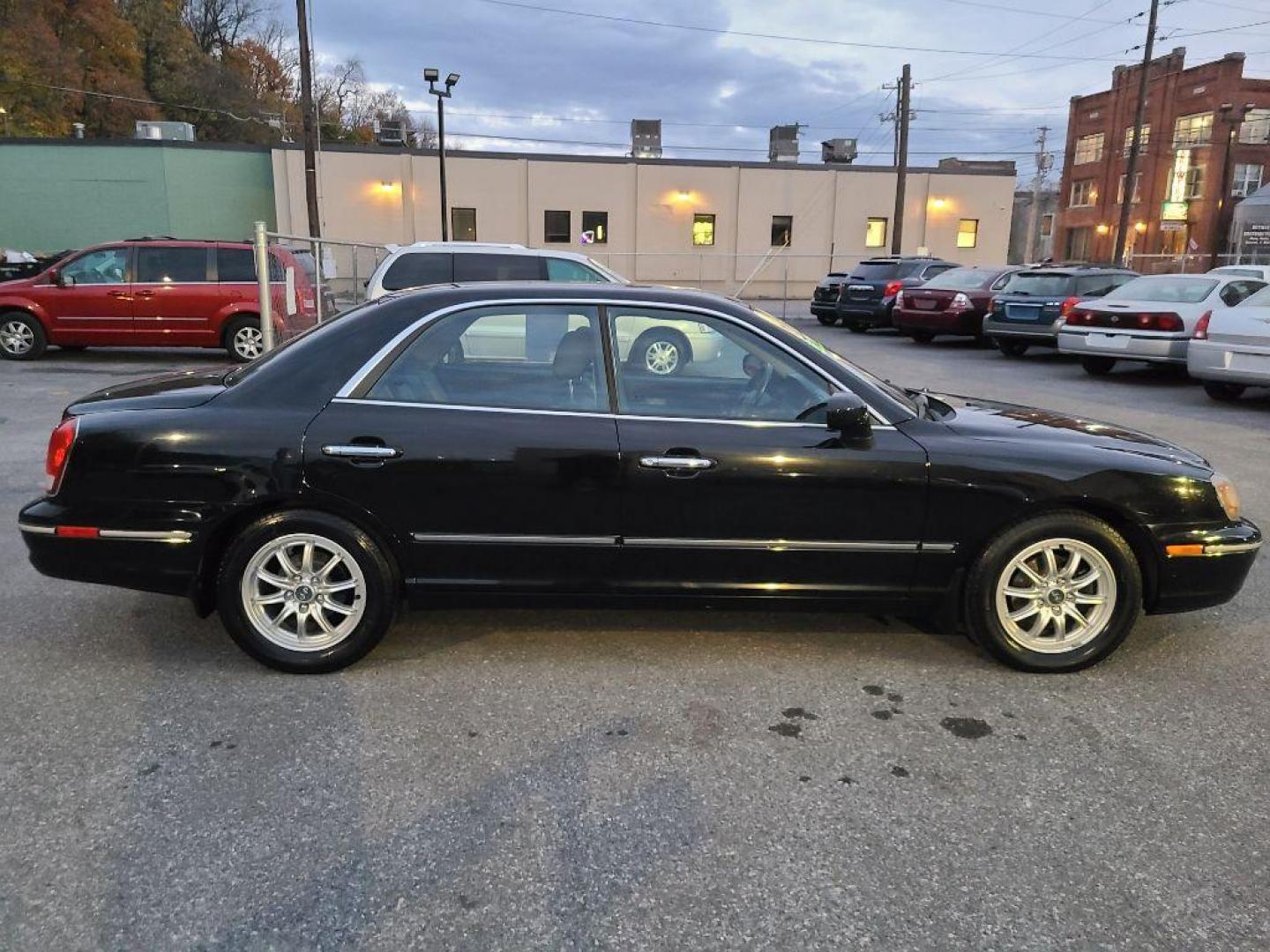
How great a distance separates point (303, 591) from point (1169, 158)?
6013 cm

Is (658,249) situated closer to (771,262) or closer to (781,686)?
(771,262)

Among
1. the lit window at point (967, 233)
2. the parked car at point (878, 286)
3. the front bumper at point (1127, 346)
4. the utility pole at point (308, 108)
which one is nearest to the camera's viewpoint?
the front bumper at point (1127, 346)

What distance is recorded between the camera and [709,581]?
3818 millimetres

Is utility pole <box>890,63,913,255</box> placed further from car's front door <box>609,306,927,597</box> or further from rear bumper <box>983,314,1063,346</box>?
car's front door <box>609,306,927,597</box>

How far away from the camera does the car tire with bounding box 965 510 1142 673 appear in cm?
380

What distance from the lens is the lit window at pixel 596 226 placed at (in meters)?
35.3

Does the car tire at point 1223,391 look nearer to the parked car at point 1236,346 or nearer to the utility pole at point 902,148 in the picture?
the parked car at point 1236,346

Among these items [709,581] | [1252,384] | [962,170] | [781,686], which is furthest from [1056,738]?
[962,170]

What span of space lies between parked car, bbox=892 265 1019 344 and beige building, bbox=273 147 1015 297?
1323cm

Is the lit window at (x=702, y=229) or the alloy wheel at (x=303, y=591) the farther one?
the lit window at (x=702, y=229)

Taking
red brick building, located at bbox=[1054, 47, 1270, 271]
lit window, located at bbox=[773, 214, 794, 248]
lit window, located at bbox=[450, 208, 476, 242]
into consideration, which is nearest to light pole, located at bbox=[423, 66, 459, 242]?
lit window, located at bbox=[450, 208, 476, 242]

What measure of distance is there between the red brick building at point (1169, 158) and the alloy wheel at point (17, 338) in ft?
159

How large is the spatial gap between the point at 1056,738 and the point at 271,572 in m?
3.01

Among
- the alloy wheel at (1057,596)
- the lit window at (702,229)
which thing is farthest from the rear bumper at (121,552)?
the lit window at (702,229)
